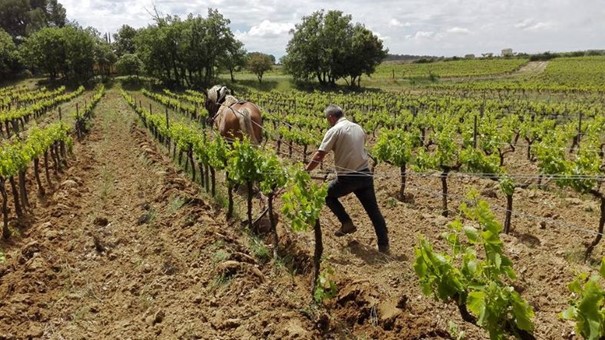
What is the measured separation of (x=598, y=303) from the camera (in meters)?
2.63

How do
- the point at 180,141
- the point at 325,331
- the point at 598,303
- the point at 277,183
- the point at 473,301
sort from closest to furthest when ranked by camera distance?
the point at 598,303 < the point at 473,301 < the point at 325,331 < the point at 277,183 < the point at 180,141

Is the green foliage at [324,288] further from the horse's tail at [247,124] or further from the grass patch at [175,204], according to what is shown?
the horse's tail at [247,124]

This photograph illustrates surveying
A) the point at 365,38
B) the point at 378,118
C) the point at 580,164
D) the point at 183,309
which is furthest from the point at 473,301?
the point at 365,38

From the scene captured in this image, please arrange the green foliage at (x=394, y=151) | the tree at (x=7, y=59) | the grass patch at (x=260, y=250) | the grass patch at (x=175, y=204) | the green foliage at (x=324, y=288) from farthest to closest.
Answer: the tree at (x=7, y=59)
the green foliage at (x=394, y=151)
the grass patch at (x=175, y=204)
the grass patch at (x=260, y=250)
the green foliage at (x=324, y=288)

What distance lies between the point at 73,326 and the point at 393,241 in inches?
179

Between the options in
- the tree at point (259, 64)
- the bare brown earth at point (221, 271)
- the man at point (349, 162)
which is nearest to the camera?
the bare brown earth at point (221, 271)

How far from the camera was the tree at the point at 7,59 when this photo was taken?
208 feet

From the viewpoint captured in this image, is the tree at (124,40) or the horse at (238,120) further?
the tree at (124,40)

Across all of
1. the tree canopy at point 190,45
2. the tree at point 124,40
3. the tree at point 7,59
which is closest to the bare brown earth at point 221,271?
the tree canopy at point 190,45

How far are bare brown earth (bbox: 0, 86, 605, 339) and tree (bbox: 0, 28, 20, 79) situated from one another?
65235 mm

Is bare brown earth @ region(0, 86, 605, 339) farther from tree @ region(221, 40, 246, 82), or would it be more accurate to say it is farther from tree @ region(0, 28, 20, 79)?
tree @ region(0, 28, 20, 79)

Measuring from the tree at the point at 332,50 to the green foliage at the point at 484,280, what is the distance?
5305cm

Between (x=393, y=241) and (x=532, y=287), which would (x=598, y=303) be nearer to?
(x=532, y=287)

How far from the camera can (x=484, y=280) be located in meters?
3.26
